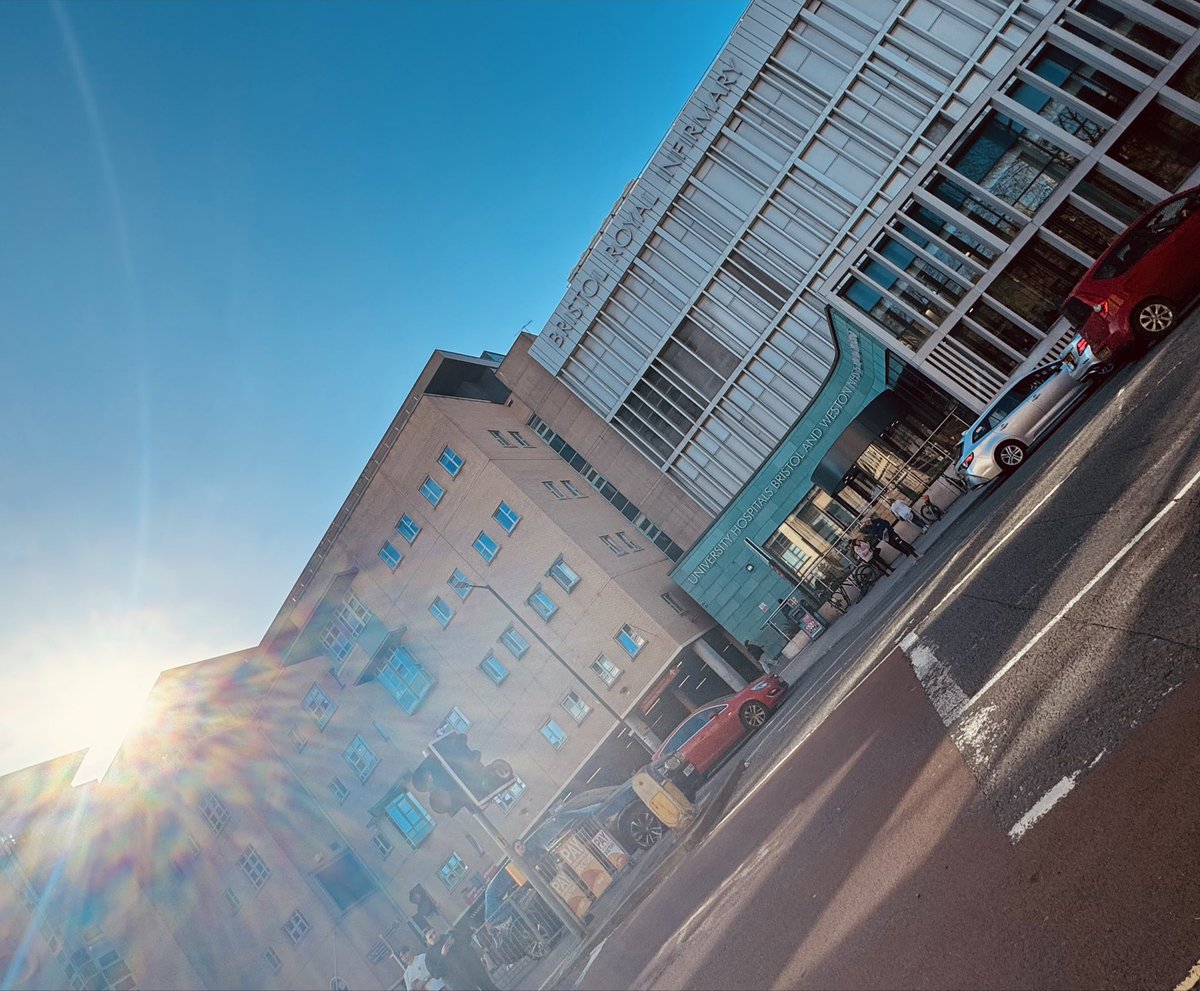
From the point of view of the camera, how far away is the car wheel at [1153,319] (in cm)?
1198

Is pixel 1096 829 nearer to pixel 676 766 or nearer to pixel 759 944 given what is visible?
pixel 759 944

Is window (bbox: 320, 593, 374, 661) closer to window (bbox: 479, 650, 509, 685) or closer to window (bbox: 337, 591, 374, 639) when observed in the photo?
window (bbox: 337, 591, 374, 639)

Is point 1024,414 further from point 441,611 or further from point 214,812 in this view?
point 214,812

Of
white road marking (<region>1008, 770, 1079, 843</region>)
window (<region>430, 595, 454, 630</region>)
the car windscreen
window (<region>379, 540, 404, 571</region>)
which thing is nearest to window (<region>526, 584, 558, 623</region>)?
window (<region>430, 595, 454, 630</region>)

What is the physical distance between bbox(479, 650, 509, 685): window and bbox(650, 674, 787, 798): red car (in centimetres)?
1331

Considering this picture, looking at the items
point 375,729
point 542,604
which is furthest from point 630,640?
point 375,729

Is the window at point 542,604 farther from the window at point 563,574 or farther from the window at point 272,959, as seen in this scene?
the window at point 272,959

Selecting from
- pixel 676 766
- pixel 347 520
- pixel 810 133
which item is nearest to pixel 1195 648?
pixel 676 766

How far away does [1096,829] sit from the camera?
4387 millimetres

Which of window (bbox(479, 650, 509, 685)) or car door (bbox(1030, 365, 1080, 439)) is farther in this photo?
window (bbox(479, 650, 509, 685))

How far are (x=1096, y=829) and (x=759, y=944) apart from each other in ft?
13.1

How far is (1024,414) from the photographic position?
15.2 meters

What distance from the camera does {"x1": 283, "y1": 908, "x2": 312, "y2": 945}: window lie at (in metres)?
32.6

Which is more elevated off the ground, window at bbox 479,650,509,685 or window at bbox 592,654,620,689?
window at bbox 479,650,509,685
